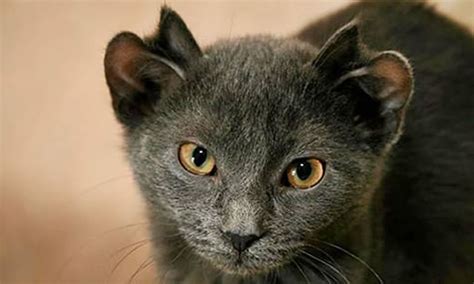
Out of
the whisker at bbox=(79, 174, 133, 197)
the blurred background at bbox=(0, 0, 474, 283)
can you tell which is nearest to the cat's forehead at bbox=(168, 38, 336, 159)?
the blurred background at bbox=(0, 0, 474, 283)

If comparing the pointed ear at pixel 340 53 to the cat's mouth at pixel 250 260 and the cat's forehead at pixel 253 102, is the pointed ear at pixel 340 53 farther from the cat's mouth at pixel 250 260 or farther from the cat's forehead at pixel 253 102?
the cat's mouth at pixel 250 260

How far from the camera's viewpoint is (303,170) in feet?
5.39

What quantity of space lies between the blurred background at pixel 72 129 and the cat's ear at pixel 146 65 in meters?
0.56

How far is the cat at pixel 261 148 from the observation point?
161 centimetres

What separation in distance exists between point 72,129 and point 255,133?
47.5 inches

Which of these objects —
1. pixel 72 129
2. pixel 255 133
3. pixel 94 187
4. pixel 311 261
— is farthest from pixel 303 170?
pixel 72 129

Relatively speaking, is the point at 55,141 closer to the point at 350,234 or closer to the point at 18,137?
the point at 18,137

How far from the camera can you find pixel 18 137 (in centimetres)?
270

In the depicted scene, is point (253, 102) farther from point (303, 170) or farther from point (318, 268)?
point (318, 268)

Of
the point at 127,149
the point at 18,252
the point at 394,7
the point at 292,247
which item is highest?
the point at 394,7

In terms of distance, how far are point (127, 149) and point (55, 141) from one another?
0.94 meters

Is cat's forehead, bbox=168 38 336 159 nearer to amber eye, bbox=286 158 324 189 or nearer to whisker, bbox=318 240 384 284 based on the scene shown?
amber eye, bbox=286 158 324 189

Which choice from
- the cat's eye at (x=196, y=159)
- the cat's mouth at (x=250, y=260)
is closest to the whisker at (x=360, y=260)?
the cat's mouth at (x=250, y=260)

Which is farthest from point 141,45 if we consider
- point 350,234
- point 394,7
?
point 394,7
